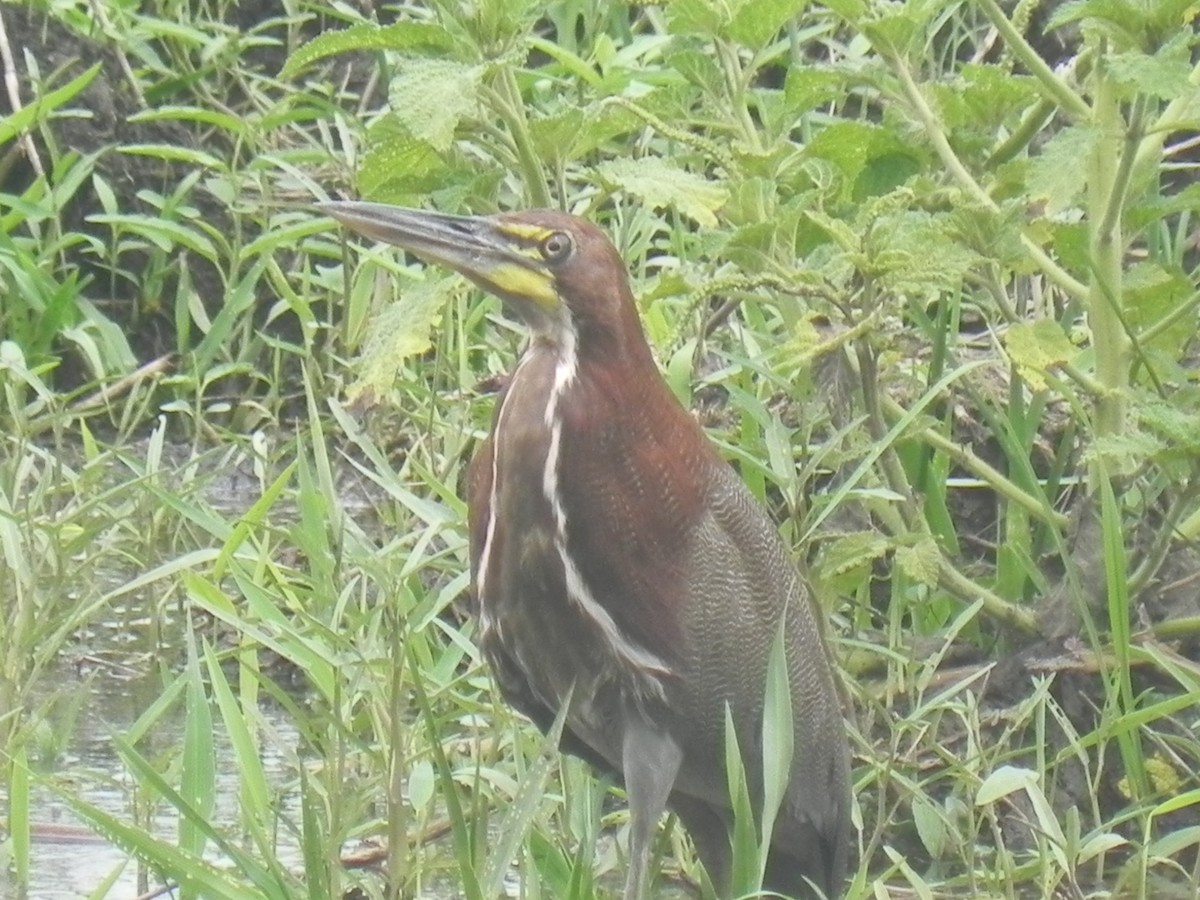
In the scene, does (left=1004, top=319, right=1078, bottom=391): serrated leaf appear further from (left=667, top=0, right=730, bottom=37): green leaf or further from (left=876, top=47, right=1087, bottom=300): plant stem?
(left=667, top=0, right=730, bottom=37): green leaf

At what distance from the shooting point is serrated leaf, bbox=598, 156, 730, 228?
11.8 ft

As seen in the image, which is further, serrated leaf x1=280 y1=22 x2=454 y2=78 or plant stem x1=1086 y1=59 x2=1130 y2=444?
plant stem x1=1086 y1=59 x2=1130 y2=444

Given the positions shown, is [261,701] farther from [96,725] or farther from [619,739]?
[619,739]

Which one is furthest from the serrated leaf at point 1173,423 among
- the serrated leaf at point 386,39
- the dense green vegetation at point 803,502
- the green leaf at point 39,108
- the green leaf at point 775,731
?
the green leaf at point 39,108

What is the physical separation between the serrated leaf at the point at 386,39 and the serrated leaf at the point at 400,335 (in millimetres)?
360

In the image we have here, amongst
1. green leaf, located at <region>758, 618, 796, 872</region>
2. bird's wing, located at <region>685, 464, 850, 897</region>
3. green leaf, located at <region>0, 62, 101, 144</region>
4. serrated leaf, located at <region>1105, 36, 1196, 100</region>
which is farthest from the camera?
green leaf, located at <region>0, 62, 101, 144</region>

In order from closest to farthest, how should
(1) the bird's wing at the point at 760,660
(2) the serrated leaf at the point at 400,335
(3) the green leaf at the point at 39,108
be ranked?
(1) the bird's wing at the point at 760,660 < (2) the serrated leaf at the point at 400,335 < (3) the green leaf at the point at 39,108

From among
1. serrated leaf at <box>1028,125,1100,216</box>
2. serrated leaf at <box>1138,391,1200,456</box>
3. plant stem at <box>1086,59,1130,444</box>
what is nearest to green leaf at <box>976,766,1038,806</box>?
serrated leaf at <box>1138,391,1200,456</box>

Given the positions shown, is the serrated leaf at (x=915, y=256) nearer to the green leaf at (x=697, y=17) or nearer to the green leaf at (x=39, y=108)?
the green leaf at (x=697, y=17)

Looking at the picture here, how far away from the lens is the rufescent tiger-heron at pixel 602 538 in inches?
132

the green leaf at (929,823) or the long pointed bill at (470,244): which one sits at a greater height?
the long pointed bill at (470,244)

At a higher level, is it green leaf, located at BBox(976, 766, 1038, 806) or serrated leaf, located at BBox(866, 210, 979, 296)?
serrated leaf, located at BBox(866, 210, 979, 296)

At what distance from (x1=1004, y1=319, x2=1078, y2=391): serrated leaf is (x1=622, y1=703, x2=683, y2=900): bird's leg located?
2.69 ft

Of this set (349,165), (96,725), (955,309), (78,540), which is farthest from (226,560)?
(349,165)
